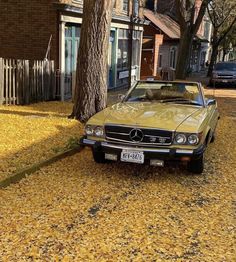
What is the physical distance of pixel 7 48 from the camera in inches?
580

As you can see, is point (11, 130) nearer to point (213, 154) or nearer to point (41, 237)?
point (213, 154)

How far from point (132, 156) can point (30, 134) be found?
10.2 feet

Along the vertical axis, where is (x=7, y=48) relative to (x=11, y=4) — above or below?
below

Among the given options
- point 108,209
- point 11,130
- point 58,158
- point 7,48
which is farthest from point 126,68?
point 108,209

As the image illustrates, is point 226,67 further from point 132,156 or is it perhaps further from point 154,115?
point 132,156

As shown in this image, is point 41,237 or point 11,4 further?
point 11,4

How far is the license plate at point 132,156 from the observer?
589 centimetres

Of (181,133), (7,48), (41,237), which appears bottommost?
(41,237)

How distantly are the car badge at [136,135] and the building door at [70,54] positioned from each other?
9113 mm

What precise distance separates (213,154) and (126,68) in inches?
632

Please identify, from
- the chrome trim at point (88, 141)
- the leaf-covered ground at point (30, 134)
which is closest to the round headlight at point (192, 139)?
the chrome trim at point (88, 141)

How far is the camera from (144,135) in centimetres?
594

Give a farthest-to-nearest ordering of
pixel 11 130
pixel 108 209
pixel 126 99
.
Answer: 1. pixel 11 130
2. pixel 126 99
3. pixel 108 209

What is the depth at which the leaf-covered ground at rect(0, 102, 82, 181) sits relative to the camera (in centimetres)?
672
